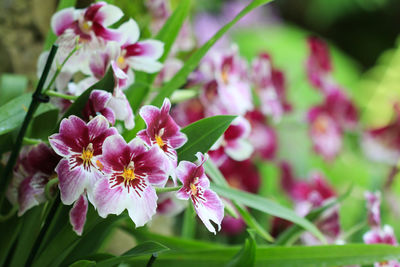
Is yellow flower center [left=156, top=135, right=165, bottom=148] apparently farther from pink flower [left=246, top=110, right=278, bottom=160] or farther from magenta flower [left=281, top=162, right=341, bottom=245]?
pink flower [left=246, top=110, right=278, bottom=160]

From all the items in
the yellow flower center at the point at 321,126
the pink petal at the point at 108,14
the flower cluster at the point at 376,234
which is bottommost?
the yellow flower center at the point at 321,126

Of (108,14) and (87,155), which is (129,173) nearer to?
(87,155)

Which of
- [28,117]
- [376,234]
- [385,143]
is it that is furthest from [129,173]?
[385,143]

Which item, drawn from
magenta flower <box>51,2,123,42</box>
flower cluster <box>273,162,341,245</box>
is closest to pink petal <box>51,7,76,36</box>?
Answer: magenta flower <box>51,2,123,42</box>

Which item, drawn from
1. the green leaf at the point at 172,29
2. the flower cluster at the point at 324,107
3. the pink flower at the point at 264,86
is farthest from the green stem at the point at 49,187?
the flower cluster at the point at 324,107

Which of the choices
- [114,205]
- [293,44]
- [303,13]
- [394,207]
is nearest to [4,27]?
[114,205]

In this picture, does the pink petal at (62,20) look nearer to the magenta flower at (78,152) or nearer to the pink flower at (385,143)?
the magenta flower at (78,152)
